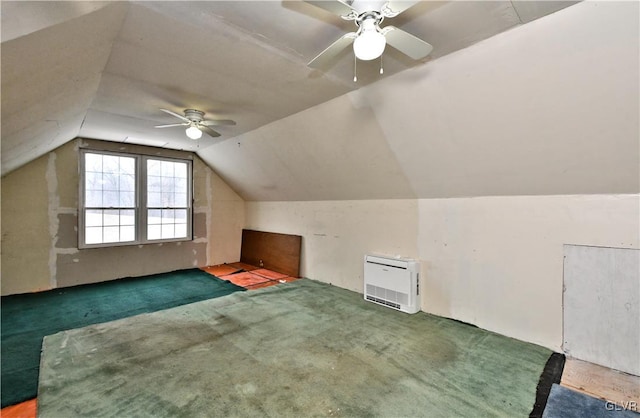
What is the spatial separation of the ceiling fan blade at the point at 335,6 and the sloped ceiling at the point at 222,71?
105 mm

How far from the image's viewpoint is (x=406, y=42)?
1.70m

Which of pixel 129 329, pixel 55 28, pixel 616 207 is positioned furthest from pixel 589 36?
pixel 129 329

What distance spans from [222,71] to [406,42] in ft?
5.17

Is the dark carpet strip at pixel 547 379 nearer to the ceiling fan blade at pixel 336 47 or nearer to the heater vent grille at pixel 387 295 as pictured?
the heater vent grille at pixel 387 295

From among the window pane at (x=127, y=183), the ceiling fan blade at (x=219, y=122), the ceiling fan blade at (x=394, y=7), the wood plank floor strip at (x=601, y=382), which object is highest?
the ceiling fan blade at (x=219, y=122)

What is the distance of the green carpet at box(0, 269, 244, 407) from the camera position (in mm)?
2357

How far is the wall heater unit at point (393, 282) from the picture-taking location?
3.50 meters

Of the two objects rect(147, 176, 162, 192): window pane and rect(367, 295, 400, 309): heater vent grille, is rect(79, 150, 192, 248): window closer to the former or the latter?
rect(147, 176, 162, 192): window pane

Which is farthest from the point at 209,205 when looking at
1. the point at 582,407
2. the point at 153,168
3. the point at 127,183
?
the point at 582,407

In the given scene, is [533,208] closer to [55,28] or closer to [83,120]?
[55,28]

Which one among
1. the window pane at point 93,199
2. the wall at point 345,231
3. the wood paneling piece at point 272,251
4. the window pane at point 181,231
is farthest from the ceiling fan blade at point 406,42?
the window pane at point 181,231

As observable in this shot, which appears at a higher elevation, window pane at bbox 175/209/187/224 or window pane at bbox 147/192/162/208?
window pane at bbox 147/192/162/208

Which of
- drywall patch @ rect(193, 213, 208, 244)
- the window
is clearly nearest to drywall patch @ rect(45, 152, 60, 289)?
the window

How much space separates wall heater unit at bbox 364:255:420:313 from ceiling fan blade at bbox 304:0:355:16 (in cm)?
283
